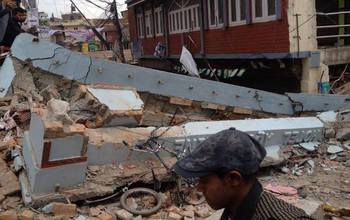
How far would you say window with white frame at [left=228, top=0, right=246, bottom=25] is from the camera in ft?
44.2

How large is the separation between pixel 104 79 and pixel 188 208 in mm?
4077

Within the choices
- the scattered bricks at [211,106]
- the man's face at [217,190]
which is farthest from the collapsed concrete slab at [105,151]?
the man's face at [217,190]

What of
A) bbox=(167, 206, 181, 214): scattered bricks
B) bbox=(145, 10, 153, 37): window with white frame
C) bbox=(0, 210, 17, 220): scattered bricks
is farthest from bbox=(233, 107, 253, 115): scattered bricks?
bbox=(145, 10, 153, 37): window with white frame

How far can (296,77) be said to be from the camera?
11906 millimetres

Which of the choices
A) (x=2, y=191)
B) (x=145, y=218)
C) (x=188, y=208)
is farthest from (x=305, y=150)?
(x=2, y=191)

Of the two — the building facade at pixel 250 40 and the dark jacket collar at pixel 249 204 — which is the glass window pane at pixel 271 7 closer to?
the building facade at pixel 250 40

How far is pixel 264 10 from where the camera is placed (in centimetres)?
1241

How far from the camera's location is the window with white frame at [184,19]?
56.5 ft

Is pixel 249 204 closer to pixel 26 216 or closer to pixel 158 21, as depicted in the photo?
pixel 26 216

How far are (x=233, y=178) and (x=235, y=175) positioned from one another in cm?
2

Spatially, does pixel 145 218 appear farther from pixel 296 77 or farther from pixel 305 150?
pixel 296 77

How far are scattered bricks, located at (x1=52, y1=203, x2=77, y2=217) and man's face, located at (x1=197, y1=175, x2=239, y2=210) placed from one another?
11.8ft

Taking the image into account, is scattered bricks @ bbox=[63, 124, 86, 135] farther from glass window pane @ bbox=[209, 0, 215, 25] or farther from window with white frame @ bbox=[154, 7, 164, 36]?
window with white frame @ bbox=[154, 7, 164, 36]

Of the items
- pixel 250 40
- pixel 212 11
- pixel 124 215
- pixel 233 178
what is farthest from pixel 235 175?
pixel 212 11
